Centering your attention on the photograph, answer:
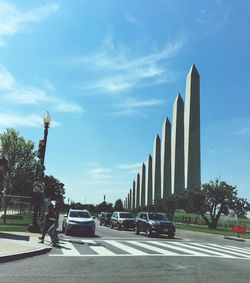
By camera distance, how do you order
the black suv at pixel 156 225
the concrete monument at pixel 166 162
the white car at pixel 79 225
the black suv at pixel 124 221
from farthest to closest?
the concrete monument at pixel 166 162, the black suv at pixel 124 221, the black suv at pixel 156 225, the white car at pixel 79 225

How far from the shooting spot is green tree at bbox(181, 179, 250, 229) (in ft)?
208

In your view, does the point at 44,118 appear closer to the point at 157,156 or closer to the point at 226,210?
the point at 226,210

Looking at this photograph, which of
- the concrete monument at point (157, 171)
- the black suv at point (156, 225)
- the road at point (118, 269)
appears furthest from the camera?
the concrete monument at point (157, 171)

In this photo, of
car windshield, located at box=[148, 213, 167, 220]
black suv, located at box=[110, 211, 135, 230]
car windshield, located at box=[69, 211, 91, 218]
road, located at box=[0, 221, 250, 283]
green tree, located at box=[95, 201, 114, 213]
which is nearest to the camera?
road, located at box=[0, 221, 250, 283]

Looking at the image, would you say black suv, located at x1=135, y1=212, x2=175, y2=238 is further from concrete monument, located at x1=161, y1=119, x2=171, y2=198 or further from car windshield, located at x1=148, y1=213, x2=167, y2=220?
concrete monument, located at x1=161, y1=119, x2=171, y2=198

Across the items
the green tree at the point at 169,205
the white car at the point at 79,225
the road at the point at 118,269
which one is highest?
the green tree at the point at 169,205

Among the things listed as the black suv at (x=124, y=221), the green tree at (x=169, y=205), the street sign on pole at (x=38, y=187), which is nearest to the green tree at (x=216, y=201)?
the green tree at (x=169, y=205)

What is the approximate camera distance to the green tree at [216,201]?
63.4m

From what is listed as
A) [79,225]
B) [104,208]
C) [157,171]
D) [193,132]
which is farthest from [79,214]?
[104,208]

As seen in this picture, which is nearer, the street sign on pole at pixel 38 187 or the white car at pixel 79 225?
the street sign on pole at pixel 38 187

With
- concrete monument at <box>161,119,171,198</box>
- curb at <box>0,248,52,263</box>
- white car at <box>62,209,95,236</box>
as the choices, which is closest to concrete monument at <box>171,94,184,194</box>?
concrete monument at <box>161,119,171,198</box>

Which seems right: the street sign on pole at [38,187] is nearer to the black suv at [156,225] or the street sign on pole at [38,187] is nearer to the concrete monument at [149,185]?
the black suv at [156,225]

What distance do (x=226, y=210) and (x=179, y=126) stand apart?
34.4 m

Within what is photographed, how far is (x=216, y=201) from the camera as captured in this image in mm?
64500
